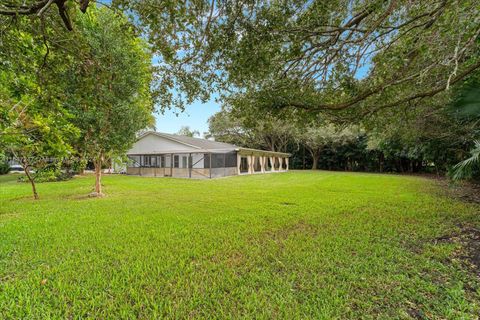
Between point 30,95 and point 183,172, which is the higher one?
point 30,95

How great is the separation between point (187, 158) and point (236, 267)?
17.4 metres

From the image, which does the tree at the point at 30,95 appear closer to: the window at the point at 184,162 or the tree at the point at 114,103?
the tree at the point at 114,103

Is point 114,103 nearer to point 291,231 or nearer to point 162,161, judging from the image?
point 291,231

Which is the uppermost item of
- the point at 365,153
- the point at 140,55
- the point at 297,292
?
the point at 140,55

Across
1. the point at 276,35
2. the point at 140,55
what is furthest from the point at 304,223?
the point at 140,55

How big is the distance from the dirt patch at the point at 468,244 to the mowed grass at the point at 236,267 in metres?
0.12

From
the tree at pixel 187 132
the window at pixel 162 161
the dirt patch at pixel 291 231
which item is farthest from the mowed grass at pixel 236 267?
the tree at pixel 187 132

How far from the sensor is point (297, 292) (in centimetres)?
256

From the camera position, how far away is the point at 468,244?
3.83m

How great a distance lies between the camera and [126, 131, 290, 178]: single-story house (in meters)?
18.1

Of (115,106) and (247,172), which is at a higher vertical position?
(115,106)

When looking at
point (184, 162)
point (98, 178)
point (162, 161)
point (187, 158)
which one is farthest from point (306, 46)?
point (162, 161)

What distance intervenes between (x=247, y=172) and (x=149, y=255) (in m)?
18.8

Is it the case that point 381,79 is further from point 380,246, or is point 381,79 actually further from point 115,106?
point 115,106
